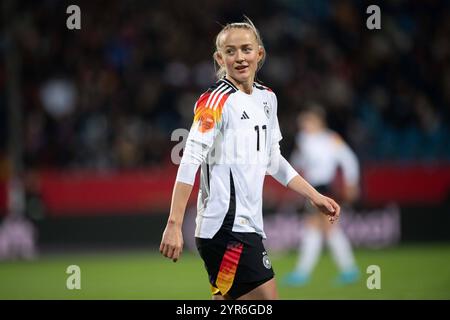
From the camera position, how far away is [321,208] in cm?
557

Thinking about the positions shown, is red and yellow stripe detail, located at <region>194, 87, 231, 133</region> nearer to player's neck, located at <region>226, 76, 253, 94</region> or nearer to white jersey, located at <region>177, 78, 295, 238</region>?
white jersey, located at <region>177, 78, 295, 238</region>

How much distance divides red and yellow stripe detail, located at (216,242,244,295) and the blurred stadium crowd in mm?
10551

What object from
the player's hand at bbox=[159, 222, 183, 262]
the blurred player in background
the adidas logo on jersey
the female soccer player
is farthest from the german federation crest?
the blurred player in background

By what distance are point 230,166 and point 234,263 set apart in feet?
1.92

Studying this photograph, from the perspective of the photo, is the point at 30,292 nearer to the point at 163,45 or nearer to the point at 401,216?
the point at 401,216

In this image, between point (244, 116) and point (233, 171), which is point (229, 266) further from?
point (244, 116)

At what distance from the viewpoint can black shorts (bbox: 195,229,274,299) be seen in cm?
527

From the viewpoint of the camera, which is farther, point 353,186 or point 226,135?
point 353,186

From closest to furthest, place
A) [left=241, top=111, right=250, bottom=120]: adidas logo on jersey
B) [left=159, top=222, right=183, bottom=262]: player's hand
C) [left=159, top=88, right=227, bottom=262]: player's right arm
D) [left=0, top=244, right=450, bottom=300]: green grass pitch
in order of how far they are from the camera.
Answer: [left=159, top=222, right=183, bottom=262]: player's hand, [left=159, top=88, right=227, bottom=262]: player's right arm, [left=241, top=111, right=250, bottom=120]: adidas logo on jersey, [left=0, top=244, right=450, bottom=300]: green grass pitch

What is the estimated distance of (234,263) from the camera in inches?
208

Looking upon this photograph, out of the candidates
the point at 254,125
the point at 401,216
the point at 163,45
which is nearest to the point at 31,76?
the point at 163,45

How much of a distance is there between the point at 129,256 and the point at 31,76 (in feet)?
15.5

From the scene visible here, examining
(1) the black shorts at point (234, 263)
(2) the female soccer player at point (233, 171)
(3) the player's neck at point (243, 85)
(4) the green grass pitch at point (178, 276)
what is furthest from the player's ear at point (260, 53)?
(4) the green grass pitch at point (178, 276)

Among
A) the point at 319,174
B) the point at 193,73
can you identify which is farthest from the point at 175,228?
the point at 193,73
